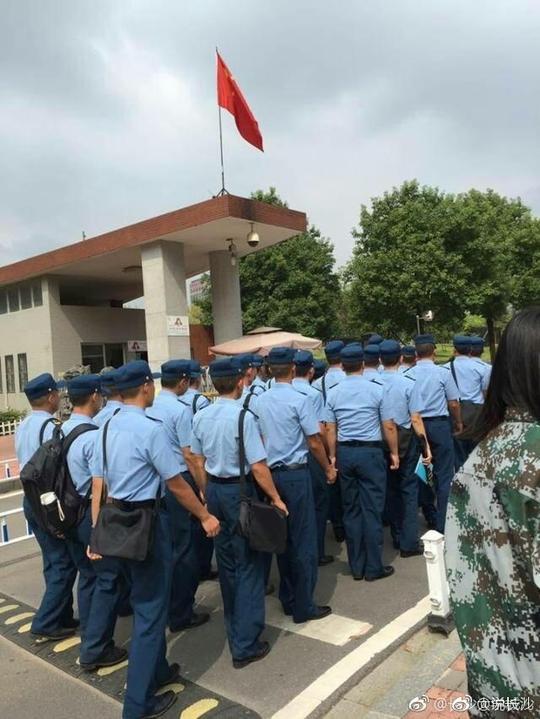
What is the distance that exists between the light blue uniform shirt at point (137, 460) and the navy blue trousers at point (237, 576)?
0.54 m

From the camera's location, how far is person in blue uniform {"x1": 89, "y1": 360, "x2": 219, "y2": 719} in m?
3.04

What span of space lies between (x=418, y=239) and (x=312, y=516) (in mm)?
Result: 21392

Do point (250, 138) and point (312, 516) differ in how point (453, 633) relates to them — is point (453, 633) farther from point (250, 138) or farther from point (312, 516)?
point (250, 138)

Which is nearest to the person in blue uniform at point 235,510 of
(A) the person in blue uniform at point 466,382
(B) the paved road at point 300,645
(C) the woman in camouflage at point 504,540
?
(B) the paved road at point 300,645

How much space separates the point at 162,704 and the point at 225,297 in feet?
46.1

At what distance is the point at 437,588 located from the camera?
3.57m

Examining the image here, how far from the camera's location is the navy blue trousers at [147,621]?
9.88ft

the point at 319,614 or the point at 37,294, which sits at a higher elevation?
the point at 37,294

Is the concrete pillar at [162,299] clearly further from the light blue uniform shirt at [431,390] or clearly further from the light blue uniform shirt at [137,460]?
the light blue uniform shirt at [137,460]

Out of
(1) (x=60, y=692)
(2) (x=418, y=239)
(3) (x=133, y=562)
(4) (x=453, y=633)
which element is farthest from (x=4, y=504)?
(2) (x=418, y=239)

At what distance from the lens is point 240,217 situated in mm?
13320

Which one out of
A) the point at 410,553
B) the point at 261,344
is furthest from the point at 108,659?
the point at 261,344

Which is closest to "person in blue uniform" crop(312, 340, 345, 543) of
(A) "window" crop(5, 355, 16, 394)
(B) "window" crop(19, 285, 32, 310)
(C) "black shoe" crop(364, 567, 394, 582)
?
(C) "black shoe" crop(364, 567, 394, 582)

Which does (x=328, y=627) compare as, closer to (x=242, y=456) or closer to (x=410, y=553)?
(x=242, y=456)
